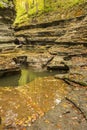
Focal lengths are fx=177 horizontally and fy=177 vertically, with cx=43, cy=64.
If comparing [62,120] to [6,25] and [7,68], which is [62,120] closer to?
[7,68]

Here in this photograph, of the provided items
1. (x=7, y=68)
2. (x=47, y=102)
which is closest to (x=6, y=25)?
(x=7, y=68)

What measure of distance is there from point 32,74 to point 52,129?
9326mm

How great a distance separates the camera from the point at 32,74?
1470cm

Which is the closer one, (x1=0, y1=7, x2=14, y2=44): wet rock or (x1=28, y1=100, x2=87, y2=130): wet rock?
(x1=28, y1=100, x2=87, y2=130): wet rock

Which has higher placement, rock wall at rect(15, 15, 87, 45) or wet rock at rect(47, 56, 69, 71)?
rock wall at rect(15, 15, 87, 45)

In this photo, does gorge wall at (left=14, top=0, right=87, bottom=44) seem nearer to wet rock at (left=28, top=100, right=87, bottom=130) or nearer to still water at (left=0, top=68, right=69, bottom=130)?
still water at (left=0, top=68, right=69, bottom=130)

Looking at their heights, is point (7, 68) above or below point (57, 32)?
below

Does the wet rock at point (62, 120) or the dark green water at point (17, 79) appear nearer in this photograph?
the wet rock at point (62, 120)

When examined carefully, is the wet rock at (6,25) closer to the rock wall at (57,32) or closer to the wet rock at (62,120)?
the rock wall at (57,32)

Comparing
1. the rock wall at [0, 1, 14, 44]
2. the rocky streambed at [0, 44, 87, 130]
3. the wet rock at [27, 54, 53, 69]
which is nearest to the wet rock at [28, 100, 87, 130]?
the rocky streambed at [0, 44, 87, 130]

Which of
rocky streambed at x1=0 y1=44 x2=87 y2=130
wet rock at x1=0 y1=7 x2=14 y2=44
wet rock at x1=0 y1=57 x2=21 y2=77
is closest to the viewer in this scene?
rocky streambed at x1=0 y1=44 x2=87 y2=130

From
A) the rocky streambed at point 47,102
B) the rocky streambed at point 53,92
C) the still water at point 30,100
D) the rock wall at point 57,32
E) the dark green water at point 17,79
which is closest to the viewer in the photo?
the rocky streambed at point 47,102

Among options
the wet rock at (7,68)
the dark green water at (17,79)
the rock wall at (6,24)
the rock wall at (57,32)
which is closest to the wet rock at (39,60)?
the dark green water at (17,79)

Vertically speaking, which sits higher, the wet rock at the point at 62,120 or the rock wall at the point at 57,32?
the rock wall at the point at 57,32
